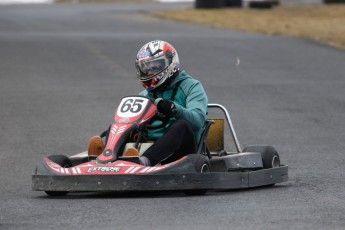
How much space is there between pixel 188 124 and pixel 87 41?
54.1 ft

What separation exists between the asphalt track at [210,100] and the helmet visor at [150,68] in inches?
43.5

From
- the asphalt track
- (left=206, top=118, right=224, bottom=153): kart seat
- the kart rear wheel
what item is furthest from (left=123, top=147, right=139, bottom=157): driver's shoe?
the kart rear wheel

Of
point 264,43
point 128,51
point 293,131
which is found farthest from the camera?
point 264,43

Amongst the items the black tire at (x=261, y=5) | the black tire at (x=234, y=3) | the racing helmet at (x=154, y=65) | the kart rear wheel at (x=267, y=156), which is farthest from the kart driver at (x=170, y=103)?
the black tire at (x=234, y=3)

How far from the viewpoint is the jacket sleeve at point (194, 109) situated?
337 inches

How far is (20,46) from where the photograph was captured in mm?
22875

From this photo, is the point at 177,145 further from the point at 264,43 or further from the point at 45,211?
the point at 264,43

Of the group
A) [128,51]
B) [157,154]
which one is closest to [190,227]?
[157,154]

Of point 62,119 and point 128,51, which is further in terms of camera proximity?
point 128,51

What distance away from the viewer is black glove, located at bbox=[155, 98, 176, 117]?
8.49 meters

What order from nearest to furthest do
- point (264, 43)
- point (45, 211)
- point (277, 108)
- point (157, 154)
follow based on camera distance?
point (45, 211), point (157, 154), point (277, 108), point (264, 43)

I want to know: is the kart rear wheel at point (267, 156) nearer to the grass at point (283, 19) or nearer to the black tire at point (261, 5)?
the grass at point (283, 19)

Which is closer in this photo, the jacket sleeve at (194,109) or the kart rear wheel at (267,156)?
the jacket sleeve at (194,109)

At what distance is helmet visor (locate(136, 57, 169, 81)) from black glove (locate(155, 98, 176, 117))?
41cm
